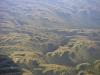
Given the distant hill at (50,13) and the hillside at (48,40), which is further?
the distant hill at (50,13)

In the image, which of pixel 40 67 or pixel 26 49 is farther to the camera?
pixel 26 49

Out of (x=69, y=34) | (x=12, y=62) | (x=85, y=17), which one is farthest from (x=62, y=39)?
(x=85, y=17)

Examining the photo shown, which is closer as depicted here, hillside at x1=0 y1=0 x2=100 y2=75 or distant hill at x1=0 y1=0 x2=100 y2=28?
hillside at x1=0 y1=0 x2=100 y2=75

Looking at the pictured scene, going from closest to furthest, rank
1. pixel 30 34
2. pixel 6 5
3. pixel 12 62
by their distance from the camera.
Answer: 1. pixel 12 62
2. pixel 30 34
3. pixel 6 5

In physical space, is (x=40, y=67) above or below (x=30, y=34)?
below

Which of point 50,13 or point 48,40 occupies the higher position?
point 50,13

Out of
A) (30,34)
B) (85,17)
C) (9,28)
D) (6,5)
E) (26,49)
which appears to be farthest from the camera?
(6,5)

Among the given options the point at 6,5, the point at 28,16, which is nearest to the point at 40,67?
the point at 28,16

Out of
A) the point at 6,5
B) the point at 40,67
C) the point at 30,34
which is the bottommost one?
the point at 40,67

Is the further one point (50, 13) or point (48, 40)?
point (50, 13)

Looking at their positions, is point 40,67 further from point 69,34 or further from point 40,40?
point 69,34
